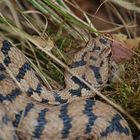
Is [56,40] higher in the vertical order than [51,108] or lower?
higher

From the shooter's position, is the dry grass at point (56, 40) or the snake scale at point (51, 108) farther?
the dry grass at point (56, 40)

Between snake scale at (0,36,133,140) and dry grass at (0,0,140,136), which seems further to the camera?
dry grass at (0,0,140,136)

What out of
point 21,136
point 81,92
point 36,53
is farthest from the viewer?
point 36,53

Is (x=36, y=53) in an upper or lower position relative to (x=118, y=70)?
upper

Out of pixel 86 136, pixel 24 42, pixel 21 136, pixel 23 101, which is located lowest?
pixel 86 136

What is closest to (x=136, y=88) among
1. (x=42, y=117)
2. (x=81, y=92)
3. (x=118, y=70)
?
(x=118, y=70)

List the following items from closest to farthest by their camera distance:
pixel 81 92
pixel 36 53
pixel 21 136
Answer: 1. pixel 21 136
2. pixel 81 92
3. pixel 36 53

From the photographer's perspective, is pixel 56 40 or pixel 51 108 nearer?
pixel 51 108

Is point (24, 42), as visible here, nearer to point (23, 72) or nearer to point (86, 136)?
point (23, 72)
